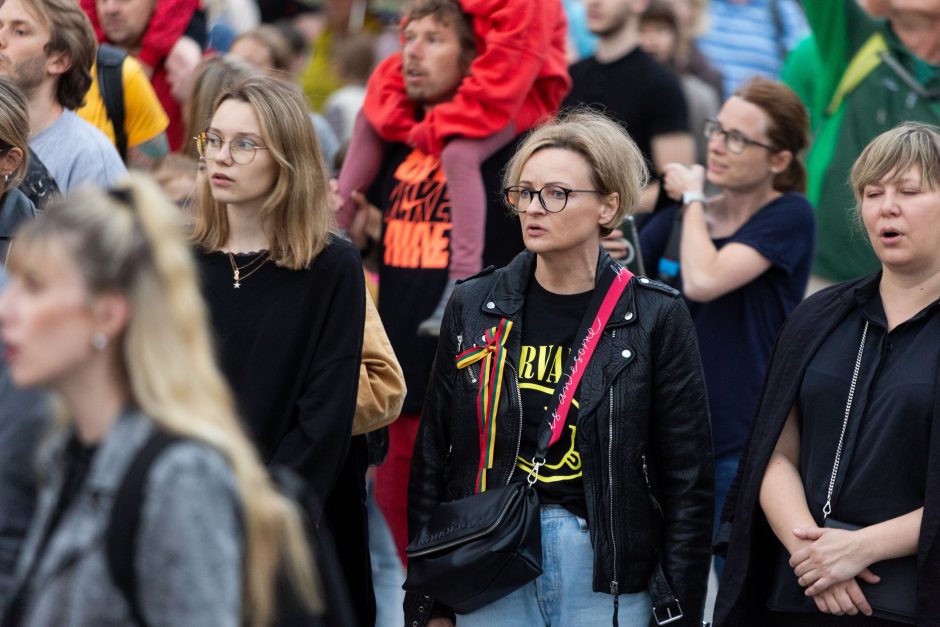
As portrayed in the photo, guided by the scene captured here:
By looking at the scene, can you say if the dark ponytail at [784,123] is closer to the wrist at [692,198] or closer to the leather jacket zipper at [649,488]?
the wrist at [692,198]

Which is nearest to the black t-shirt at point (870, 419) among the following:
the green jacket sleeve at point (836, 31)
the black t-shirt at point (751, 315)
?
the black t-shirt at point (751, 315)

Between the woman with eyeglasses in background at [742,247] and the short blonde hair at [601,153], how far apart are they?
104 centimetres

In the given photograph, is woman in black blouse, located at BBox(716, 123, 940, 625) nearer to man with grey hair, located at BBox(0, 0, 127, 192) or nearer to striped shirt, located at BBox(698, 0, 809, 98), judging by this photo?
man with grey hair, located at BBox(0, 0, 127, 192)

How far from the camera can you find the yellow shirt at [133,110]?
570 cm

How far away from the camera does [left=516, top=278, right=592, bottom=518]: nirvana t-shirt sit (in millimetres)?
4027

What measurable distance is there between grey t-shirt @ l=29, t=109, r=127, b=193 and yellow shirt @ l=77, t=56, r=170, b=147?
1.64ft

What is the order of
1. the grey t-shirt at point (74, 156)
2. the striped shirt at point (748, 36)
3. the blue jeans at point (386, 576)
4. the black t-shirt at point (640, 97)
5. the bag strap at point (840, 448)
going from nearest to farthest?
the bag strap at point (840, 448) → the grey t-shirt at point (74, 156) → the blue jeans at point (386, 576) → the black t-shirt at point (640, 97) → the striped shirt at point (748, 36)

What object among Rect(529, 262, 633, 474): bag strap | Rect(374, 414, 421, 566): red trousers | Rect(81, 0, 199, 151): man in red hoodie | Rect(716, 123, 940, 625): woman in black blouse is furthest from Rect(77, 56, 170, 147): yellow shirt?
Rect(716, 123, 940, 625): woman in black blouse

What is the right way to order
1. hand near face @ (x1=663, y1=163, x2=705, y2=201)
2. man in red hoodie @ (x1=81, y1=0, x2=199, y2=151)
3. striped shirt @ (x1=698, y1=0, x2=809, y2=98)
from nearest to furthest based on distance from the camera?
hand near face @ (x1=663, y1=163, x2=705, y2=201)
man in red hoodie @ (x1=81, y1=0, x2=199, y2=151)
striped shirt @ (x1=698, y1=0, x2=809, y2=98)

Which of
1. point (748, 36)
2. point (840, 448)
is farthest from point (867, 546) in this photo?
point (748, 36)

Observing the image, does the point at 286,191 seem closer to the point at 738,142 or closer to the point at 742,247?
the point at 742,247

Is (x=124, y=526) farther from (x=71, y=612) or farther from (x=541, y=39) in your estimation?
(x=541, y=39)

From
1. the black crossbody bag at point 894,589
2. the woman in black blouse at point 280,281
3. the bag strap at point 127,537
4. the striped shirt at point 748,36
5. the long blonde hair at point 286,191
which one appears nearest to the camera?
the bag strap at point 127,537

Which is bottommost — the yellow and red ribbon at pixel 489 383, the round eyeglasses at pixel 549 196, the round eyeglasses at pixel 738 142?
the yellow and red ribbon at pixel 489 383
